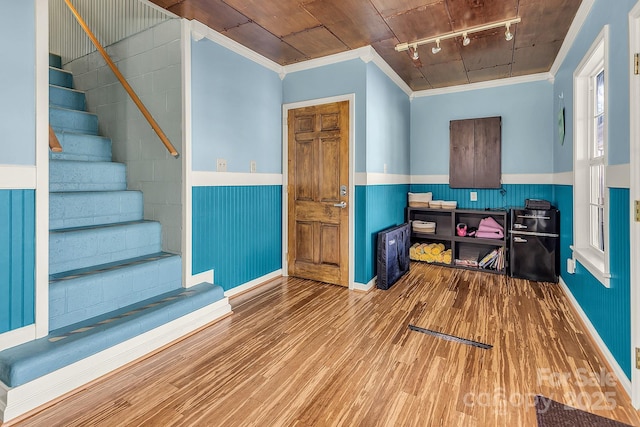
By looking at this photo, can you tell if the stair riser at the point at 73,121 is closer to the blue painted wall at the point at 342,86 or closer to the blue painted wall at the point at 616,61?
the blue painted wall at the point at 342,86

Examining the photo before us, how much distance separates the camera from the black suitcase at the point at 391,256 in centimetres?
380

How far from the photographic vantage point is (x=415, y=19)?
9.86 ft

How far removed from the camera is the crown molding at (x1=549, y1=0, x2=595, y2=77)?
2.66 metres

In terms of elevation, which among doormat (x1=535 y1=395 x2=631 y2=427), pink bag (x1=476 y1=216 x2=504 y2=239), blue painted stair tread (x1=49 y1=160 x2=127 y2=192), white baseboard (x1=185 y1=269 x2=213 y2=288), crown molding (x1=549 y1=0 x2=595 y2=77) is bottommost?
doormat (x1=535 y1=395 x2=631 y2=427)

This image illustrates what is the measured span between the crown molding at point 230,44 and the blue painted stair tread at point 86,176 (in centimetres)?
153

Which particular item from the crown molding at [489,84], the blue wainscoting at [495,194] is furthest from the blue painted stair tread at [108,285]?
the crown molding at [489,84]

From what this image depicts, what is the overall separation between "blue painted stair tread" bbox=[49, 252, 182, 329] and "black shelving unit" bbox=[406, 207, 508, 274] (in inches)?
138

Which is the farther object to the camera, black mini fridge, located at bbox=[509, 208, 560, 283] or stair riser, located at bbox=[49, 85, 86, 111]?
black mini fridge, located at bbox=[509, 208, 560, 283]

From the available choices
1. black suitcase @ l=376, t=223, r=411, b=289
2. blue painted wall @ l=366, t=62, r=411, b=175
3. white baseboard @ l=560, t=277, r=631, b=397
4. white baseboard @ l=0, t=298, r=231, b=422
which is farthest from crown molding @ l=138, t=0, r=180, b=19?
A: white baseboard @ l=560, t=277, r=631, b=397

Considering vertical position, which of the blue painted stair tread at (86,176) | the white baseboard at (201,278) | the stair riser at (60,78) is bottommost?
the white baseboard at (201,278)

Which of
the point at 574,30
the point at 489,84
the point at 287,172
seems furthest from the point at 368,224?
the point at 489,84

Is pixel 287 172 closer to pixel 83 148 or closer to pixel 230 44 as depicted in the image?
pixel 230 44

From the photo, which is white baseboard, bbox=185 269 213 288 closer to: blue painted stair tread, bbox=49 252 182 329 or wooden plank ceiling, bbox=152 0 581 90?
blue painted stair tread, bbox=49 252 182 329

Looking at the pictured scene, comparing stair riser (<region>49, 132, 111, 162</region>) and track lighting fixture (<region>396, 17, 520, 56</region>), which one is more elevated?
track lighting fixture (<region>396, 17, 520, 56</region>)
